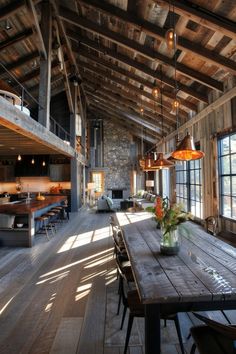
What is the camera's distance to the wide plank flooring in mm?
2268

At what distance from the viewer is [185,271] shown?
1.97m

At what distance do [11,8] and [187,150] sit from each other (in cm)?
570

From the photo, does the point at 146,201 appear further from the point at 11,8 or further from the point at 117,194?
the point at 117,194

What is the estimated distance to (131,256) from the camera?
2.38m

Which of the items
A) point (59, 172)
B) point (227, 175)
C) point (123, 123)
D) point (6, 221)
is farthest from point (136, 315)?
point (123, 123)

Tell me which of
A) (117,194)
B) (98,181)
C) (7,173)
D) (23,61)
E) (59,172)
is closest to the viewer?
(23,61)

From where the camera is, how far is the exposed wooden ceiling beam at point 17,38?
7538 mm

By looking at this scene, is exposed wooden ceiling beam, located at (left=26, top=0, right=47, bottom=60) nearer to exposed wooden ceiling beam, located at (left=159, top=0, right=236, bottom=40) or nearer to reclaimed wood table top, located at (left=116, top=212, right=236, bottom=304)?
exposed wooden ceiling beam, located at (left=159, top=0, right=236, bottom=40)

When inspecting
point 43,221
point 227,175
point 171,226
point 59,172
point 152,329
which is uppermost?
point 59,172

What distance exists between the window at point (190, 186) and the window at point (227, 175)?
124cm

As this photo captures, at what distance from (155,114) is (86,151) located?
6.84 meters

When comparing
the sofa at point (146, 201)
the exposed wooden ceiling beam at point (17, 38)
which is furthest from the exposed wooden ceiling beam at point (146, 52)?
the sofa at point (146, 201)

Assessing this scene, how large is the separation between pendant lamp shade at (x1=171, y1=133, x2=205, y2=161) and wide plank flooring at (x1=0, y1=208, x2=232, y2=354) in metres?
1.80

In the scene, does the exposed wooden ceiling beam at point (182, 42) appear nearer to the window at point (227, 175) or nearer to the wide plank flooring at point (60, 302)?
the window at point (227, 175)
